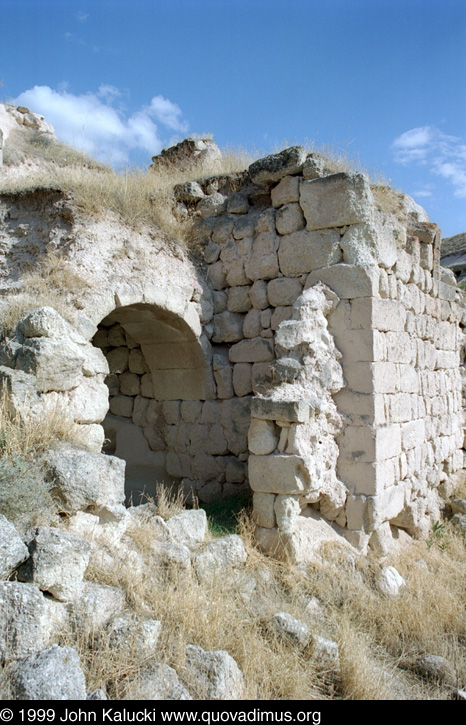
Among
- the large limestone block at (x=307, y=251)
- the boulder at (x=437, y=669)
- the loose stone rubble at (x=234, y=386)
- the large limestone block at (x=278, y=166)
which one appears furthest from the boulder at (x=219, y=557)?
the large limestone block at (x=278, y=166)

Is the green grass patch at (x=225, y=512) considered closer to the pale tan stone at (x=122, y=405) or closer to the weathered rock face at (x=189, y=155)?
the pale tan stone at (x=122, y=405)

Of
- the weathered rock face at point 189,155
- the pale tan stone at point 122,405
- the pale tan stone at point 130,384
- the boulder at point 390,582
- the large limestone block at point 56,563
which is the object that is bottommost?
the boulder at point 390,582

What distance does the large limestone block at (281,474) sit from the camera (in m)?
4.78

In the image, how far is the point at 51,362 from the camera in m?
4.29

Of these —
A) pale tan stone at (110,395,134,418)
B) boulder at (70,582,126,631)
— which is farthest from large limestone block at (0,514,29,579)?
pale tan stone at (110,395,134,418)

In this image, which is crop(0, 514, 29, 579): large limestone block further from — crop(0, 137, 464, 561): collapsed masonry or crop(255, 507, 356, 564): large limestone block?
crop(255, 507, 356, 564): large limestone block

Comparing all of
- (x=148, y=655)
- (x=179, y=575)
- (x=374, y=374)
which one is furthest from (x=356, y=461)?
(x=148, y=655)

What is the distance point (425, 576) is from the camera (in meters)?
5.15

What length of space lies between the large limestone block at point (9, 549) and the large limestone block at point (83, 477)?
0.54 meters

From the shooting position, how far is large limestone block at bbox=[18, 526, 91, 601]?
10.1 feet

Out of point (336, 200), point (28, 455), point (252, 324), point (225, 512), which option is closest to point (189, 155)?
point (252, 324)
